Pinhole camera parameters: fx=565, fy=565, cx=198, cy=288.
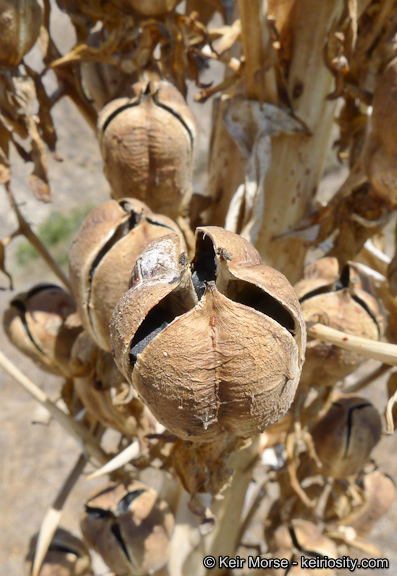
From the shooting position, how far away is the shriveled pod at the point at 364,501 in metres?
1.21

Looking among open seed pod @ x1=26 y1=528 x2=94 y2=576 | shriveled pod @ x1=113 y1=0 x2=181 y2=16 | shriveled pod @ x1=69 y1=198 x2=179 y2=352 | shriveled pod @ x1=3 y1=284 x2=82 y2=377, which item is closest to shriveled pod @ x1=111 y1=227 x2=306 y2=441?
shriveled pod @ x1=69 y1=198 x2=179 y2=352

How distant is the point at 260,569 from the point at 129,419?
47 cm

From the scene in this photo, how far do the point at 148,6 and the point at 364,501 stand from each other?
1.06 meters

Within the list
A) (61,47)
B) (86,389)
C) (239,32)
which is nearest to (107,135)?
(239,32)

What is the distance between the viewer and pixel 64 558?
3.68ft

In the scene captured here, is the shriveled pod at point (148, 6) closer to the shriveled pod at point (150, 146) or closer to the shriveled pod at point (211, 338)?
the shriveled pod at point (150, 146)

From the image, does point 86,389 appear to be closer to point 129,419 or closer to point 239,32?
point 129,419

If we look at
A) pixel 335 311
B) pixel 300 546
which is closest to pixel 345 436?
pixel 300 546

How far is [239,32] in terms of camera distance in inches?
36.1

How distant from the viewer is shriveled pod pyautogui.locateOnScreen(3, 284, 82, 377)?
98 centimetres

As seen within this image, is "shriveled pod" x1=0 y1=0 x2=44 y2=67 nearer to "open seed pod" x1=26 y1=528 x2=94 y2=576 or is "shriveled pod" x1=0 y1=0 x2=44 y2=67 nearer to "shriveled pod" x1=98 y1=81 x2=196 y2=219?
"shriveled pod" x1=98 y1=81 x2=196 y2=219

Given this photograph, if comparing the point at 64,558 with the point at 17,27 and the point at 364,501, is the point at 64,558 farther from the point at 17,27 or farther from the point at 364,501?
the point at 17,27

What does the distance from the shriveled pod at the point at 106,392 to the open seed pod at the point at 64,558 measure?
337 mm

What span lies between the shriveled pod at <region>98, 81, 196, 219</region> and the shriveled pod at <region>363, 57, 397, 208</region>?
27 cm
